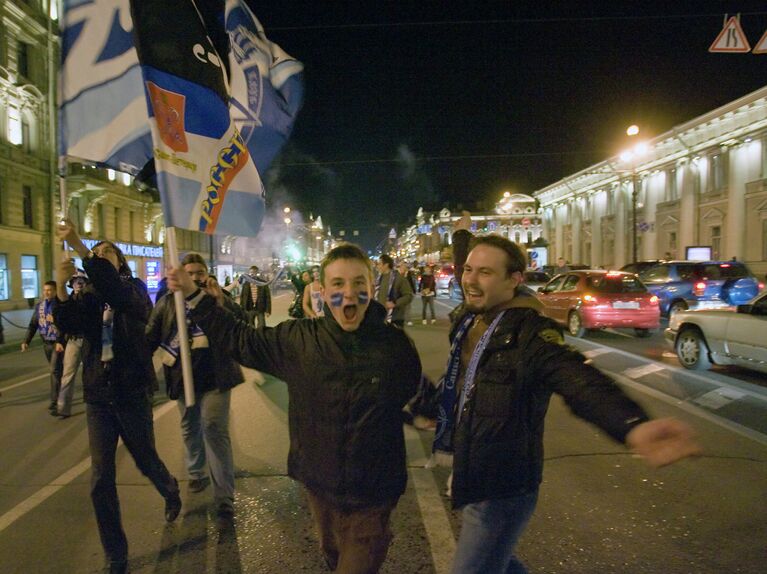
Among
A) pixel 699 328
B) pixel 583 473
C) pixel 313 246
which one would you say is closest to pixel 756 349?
pixel 699 328

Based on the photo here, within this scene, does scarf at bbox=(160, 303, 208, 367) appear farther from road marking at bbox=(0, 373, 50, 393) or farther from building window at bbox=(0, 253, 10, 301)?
building window at bbox=(0, 253, 10, 301)

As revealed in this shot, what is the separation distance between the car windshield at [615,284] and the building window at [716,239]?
2538 centimetres

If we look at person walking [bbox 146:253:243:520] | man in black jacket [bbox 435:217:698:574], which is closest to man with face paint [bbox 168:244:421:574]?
man in black jacket [bbox 435:217:698:574]

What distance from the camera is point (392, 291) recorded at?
1073 centimetres

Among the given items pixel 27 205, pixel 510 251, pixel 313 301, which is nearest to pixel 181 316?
pixel 510 251

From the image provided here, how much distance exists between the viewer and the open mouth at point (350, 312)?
231cm

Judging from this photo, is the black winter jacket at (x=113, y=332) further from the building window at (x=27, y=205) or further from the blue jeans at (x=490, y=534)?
the building window at (x=27, y=205)

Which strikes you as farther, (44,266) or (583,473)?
(44,266)

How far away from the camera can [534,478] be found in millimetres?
2182

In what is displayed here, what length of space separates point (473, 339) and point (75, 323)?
2.52 metres

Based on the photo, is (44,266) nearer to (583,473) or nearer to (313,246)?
(583,473)

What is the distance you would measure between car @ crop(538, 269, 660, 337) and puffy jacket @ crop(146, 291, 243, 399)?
11059 millimetres

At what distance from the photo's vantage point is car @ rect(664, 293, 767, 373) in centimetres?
797

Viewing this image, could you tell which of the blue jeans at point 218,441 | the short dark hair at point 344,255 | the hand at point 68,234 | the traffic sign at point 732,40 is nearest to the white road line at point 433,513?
the blue jeans at point 218,441
